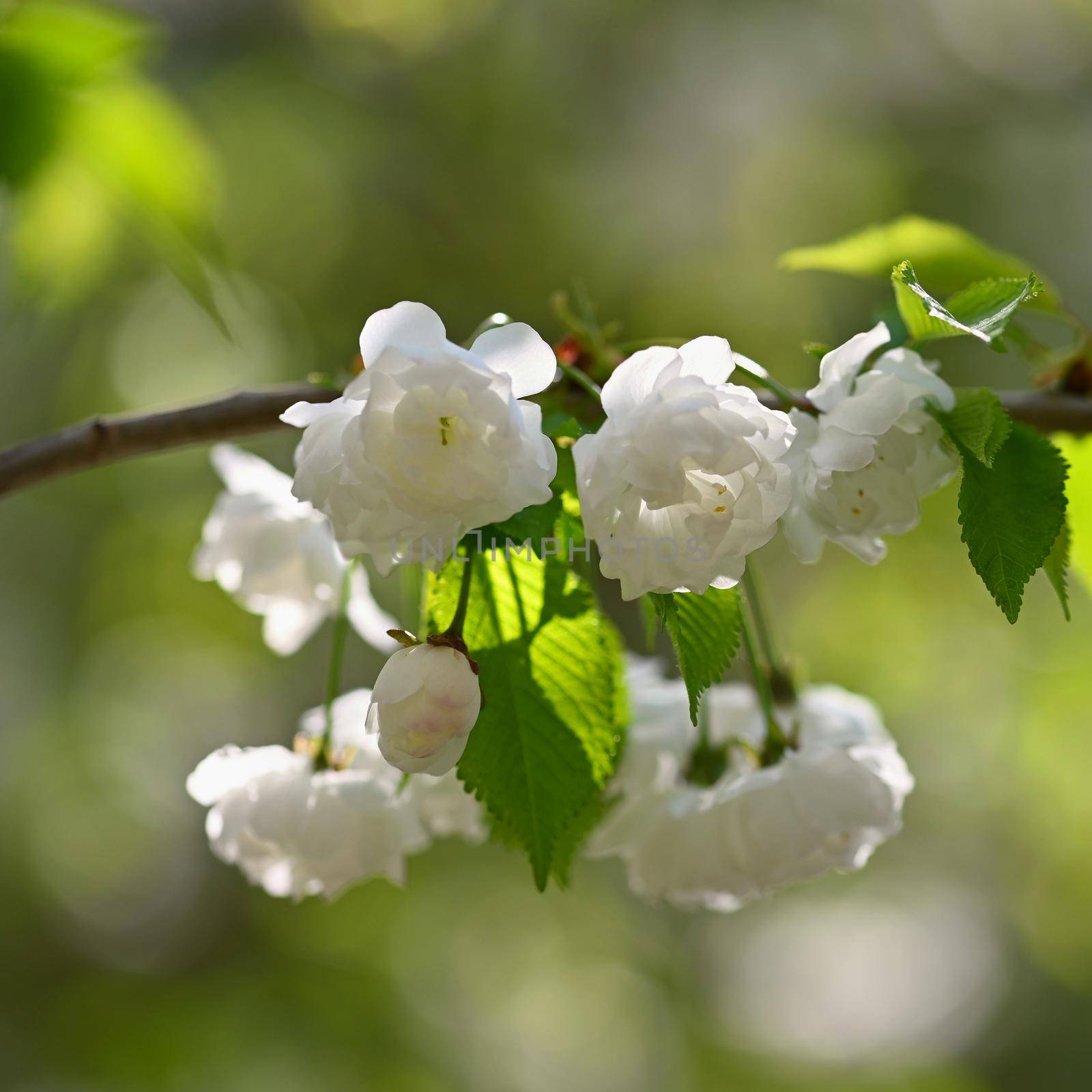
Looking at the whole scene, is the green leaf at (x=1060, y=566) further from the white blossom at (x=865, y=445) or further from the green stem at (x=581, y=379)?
the green stem at (x=581, y=379)

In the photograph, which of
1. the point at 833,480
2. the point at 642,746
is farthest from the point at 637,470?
the point at 642,746

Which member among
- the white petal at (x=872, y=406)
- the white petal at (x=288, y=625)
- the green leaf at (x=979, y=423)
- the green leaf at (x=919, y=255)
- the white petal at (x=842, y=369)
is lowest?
the white petal at (x=288, y=625)

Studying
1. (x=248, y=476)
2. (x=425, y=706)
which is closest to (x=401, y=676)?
(x=425, y=706)

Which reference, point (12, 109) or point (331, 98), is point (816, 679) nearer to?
point (331, 98)

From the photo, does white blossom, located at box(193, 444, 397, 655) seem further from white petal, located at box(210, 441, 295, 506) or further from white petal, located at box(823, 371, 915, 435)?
white petal, located at box(823, 371, 915, 435)

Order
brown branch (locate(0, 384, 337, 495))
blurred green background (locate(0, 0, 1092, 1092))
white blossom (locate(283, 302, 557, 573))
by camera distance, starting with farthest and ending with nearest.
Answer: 1. blurred green background (locate(0, 0, 1092, 1092))
2. brown branch (locate(0, 384, 337, 495))
3. white blossom (locate(283, 302, 557, 573))

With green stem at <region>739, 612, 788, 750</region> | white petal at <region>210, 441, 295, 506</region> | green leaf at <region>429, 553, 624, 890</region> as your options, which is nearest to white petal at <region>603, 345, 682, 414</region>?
green leaf at <region>429, 553, 624, 890</region>

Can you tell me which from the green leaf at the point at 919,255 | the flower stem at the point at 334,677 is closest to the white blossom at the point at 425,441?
the flower stem at the point at 334,677
